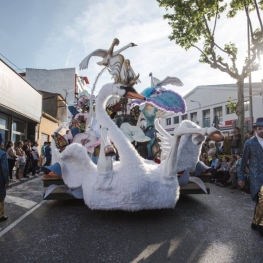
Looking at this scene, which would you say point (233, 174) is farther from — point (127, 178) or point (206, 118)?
point (206, 118)

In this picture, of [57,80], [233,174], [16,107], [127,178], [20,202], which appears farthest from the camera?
[57,80]

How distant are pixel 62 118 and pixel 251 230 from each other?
24.1 meters

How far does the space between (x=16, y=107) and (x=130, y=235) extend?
36.6ft

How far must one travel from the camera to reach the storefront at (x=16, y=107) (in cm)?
1145

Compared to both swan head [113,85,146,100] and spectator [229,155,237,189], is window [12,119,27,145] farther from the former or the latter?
swan head [113,85,146,100]

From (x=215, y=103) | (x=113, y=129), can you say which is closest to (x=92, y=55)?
(x=113, y=129)

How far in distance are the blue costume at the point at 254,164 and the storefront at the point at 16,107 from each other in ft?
27.3

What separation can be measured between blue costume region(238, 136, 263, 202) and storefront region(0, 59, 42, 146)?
8.32m

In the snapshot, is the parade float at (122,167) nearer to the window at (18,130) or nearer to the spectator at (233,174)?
the spectator at (233,174)

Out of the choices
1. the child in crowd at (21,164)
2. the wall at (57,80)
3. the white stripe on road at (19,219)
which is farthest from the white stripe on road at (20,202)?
the wall at (57,80)

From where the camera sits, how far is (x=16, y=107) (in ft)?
42.1

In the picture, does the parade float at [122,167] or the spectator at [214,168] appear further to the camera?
the spectator at [214,168]

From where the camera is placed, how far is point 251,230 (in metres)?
3.64

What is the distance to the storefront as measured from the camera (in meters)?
11.5
